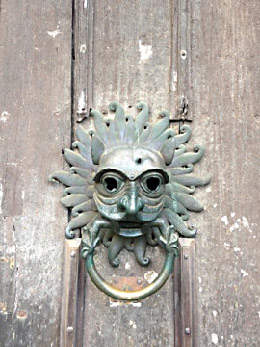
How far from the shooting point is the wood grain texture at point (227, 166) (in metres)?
0.93

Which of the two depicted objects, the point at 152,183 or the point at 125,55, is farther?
the point at 125,55

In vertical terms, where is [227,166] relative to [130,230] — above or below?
above

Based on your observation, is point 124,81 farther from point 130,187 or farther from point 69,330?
point 69,330

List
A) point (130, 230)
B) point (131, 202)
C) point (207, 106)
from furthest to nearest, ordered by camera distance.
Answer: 1. point (207, 106)
2. point (130, 230)
3. point (131, 202)

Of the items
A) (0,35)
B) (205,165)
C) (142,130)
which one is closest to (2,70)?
(0,35)

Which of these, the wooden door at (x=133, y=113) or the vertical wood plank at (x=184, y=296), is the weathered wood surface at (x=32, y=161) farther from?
the vertical wood plank at (x=184, y=296)

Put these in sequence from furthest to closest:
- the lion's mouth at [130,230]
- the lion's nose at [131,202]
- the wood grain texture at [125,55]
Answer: the wood grain texture at [125,55] < the lion's mouth at [130,230] < the lion's nose at [131,202]

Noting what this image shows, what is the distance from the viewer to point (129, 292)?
878 mm

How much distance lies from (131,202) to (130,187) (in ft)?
0.12

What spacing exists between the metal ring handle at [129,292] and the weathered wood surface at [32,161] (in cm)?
9

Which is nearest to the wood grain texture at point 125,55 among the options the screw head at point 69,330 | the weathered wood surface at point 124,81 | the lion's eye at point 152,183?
the weathered wood surface at point 124,81

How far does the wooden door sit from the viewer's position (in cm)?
93

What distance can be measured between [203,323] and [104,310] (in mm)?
206

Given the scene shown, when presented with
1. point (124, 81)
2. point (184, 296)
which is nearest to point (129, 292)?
point (184, 296)
